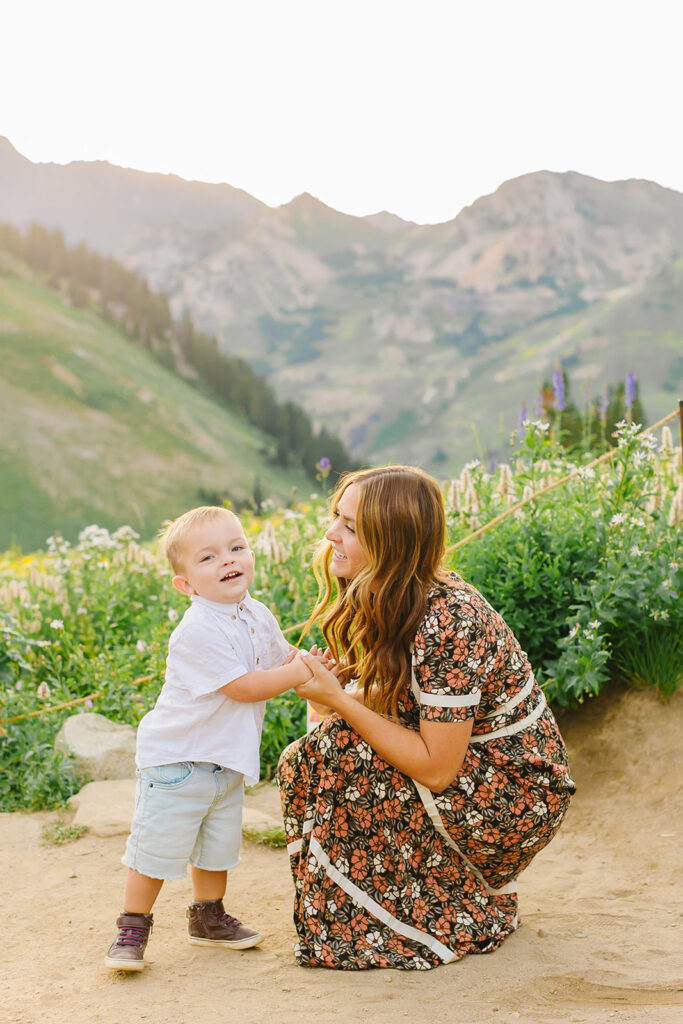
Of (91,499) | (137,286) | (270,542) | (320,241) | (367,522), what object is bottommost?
(91,499)

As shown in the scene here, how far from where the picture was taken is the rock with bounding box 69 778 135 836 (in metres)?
4.03

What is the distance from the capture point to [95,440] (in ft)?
65.7

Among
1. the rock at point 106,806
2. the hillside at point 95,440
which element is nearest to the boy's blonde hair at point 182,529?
the rock at point 106,806

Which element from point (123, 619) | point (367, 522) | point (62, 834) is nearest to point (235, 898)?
point (62, 834)

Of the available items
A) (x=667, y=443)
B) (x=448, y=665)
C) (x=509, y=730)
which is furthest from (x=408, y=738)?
(x=667, y=443)

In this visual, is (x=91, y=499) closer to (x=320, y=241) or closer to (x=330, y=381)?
(x=330, y=381)

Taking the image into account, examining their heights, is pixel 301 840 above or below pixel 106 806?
above

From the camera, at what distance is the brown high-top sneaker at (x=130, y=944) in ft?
8.51

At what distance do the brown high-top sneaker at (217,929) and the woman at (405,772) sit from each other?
0.22 metres

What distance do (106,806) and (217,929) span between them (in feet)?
5.05

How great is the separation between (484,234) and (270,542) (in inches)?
2785

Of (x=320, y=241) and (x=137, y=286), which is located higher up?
(x=320, y=241)

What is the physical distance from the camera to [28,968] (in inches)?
109

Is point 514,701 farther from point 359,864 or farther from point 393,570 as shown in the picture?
point 359,864
